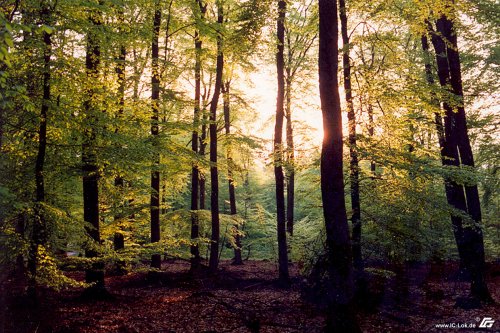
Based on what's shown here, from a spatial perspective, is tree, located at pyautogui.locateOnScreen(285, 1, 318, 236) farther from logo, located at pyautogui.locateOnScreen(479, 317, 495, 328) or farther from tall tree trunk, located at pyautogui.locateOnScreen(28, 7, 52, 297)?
tall tree trunk, located at pyautogui.locateOnScreen(28, 7, 52, 297)

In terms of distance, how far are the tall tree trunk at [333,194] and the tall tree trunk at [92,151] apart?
18.0 ft

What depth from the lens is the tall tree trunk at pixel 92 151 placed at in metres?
8.92

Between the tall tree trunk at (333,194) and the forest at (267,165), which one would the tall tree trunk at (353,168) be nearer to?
the forest at (267,165)

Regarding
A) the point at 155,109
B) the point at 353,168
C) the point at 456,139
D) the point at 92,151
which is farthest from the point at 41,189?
the point at 456,139

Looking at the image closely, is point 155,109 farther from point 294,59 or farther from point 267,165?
point 294,59

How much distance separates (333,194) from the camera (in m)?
7.32

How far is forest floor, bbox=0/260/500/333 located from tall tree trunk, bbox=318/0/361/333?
1685mm

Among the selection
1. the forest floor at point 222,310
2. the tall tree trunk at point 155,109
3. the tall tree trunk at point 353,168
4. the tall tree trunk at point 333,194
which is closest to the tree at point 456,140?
the forest floor at point 222,310

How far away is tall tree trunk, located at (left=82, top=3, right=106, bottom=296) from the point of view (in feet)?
29.3

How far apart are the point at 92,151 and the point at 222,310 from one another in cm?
608

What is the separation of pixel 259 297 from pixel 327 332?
5611 mm

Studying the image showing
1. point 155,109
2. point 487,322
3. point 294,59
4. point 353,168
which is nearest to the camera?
point 487,322

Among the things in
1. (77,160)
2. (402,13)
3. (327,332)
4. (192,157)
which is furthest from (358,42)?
(77,160)

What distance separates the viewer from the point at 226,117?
Result: 21.5 meters
